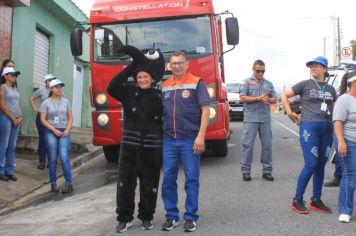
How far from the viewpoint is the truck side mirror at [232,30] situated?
8586 mm

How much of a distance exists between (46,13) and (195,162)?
10340 millimetres

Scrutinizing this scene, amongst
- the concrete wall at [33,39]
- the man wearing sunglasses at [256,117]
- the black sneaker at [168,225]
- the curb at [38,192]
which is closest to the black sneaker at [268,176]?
the man wearing sunglasses at [256,117]

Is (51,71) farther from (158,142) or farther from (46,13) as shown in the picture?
(158,142)

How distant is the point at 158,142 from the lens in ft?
Answer: 16.6

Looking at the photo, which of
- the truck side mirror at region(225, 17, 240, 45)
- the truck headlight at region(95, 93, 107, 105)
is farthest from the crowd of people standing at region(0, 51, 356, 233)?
the truck headlight at region(95, 93, 107, 105)

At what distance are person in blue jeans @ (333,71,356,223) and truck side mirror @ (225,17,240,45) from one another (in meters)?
3.63

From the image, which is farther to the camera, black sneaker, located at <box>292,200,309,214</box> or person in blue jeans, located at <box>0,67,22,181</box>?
person in blue jeans, located at <box>0,67,22,181</box>

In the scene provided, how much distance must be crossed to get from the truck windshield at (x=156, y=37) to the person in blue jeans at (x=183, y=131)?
338 centimetres

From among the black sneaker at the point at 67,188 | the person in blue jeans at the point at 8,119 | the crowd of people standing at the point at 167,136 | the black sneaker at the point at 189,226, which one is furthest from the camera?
the person in blue jeans at the point at 8,119

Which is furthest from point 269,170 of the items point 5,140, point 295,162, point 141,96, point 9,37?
point 9,37

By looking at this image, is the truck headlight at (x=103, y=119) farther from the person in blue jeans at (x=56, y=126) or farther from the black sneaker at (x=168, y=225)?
the black sneaker at (x=168, y=225)

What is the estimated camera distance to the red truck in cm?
837

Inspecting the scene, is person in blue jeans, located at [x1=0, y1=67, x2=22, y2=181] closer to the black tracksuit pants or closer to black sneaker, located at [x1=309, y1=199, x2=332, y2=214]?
the black tracksuit pants

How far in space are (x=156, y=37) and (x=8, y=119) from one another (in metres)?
2.87
